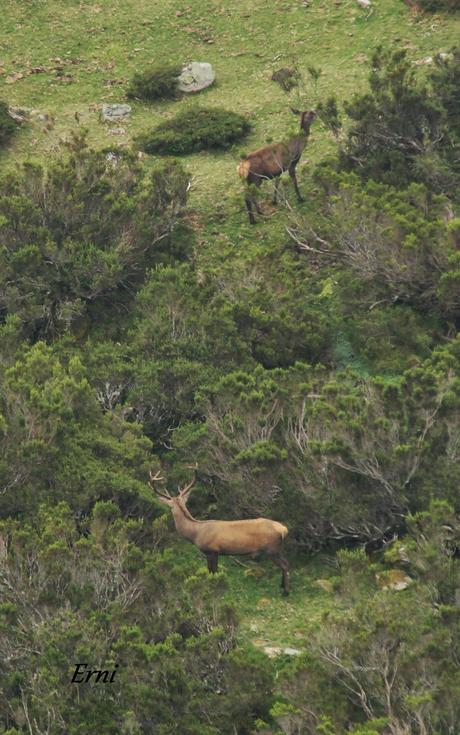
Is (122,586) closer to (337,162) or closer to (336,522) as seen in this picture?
(336,522)

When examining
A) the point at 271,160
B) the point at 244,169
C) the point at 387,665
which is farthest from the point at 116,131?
the point at 387,665

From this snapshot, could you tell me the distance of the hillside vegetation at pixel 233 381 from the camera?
12156mm

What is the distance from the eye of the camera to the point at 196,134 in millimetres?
25203

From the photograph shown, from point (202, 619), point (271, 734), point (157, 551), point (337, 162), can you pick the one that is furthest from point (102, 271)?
point (271, 734)

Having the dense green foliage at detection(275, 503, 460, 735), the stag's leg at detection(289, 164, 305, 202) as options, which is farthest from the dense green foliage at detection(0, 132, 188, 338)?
the dense green foliage at detection(275, 503, 460, 735)

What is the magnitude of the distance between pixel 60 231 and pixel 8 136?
493cm

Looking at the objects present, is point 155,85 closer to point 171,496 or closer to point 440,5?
point 440,5

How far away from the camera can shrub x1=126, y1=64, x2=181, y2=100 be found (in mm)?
27641

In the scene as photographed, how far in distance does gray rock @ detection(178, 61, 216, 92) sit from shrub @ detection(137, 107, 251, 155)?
92.0 inches

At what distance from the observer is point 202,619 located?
12945mm

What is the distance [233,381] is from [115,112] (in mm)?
12070

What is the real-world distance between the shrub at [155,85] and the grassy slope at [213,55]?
0.30m

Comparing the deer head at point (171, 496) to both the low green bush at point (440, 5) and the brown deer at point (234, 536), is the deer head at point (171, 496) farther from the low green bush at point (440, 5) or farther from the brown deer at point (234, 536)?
the low green bush at point (440, 5)

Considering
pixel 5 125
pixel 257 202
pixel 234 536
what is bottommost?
pixel 257 202
